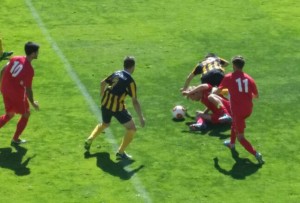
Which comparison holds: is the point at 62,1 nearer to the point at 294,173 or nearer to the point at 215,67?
the point at 215,67

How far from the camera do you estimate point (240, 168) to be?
42.0 feet

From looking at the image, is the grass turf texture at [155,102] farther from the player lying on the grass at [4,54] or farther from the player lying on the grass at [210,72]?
the player lying on the grass at [210,72]

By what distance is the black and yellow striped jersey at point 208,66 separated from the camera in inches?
591

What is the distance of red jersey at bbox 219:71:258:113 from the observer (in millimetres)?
12742

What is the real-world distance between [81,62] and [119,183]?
5.59 metres

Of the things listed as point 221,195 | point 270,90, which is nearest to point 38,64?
point 270,90

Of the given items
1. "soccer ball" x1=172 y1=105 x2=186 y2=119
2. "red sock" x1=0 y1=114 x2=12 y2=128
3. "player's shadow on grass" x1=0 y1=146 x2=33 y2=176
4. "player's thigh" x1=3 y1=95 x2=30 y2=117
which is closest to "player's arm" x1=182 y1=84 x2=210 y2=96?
"soccer ball" x1=172 y1=105 x2=186 y2=119

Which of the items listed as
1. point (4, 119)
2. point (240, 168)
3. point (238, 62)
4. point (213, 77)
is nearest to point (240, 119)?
point (240, 168)

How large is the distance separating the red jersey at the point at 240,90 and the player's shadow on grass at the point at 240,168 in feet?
3.12

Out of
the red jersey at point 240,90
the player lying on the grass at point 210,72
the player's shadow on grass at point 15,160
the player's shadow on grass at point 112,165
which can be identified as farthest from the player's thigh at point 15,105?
the red jersey at point 240,90

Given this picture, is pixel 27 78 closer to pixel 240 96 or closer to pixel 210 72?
pixel 240 96

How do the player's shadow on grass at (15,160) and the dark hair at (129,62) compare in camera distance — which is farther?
the player's shadow on grass at (15,160)

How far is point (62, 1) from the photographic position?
68.4 ft

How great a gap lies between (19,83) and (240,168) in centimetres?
411
